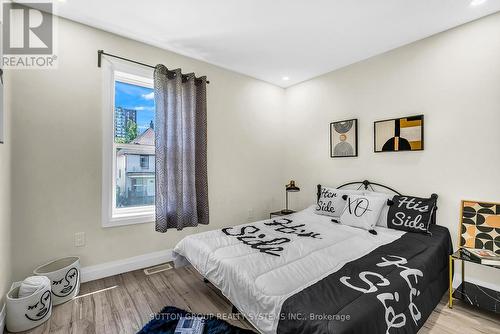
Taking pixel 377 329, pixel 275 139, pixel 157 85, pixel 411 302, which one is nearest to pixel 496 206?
pixel 411 302

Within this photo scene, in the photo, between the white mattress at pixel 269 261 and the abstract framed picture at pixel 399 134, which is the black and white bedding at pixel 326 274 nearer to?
the white mattress at pixel 269 261

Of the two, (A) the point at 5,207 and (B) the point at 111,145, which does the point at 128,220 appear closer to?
(B) the point at 111,145

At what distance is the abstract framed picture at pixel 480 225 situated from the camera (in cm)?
207

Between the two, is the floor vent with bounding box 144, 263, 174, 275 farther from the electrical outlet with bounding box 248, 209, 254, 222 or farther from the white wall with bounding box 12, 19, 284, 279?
the electrical outlet with bounding box 248, 209, 254, 222

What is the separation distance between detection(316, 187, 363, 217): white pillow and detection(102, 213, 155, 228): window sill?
2110mm

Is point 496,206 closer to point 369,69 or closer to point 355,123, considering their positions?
point 355,123

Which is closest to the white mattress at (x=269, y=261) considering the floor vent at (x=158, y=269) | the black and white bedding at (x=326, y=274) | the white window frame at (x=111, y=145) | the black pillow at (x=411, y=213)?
the black and white bedding at (x=326, y=274)

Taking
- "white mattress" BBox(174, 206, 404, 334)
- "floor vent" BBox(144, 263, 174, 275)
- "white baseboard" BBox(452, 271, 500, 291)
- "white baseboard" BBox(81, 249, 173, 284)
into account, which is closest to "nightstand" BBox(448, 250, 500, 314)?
"white baseboard" BBox(452, 271, 500, 291)

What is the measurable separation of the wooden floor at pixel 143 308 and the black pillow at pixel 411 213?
659mm

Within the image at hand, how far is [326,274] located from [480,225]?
1740 mm

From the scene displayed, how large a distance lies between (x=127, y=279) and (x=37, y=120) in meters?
1.78

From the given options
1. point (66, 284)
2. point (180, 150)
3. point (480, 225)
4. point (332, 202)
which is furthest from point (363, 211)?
point (66, 284)

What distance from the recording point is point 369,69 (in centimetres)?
303

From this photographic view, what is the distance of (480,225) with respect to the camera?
2141 mm
